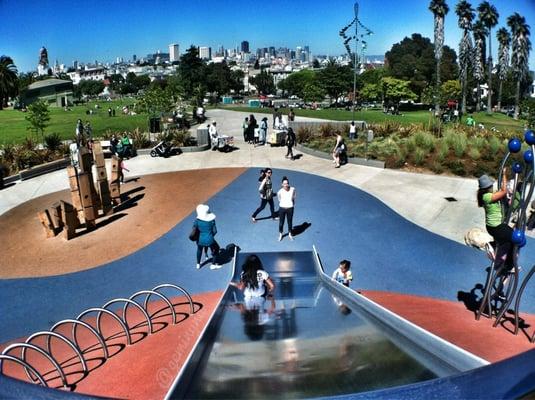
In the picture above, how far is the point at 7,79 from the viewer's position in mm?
8188

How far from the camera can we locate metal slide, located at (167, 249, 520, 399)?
3832 millimetres

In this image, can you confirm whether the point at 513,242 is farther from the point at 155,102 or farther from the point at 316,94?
the point at 316,94

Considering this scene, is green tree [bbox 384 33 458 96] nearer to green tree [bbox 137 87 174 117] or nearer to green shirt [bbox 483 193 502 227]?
green shirt [bbox 483 193 502 227]

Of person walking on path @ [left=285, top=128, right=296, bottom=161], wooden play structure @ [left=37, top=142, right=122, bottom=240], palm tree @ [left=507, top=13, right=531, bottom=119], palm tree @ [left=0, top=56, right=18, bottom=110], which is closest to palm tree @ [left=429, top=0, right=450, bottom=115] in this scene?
palm tree @ [left=507, top=13, right=531, bottom=119]

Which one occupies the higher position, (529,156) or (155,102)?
(155,102)

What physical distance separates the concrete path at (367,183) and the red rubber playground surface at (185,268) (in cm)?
59

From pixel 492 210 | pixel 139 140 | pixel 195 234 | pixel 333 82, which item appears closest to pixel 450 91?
pixel 492 210

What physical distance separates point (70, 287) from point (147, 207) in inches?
168

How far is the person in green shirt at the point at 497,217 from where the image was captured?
23.1 ft

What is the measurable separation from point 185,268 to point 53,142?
10.4 m

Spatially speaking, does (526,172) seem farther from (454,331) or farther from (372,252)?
(372,252)

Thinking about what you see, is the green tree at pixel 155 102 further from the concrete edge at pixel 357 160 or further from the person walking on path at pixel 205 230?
the person walking on path at pixel 205 230

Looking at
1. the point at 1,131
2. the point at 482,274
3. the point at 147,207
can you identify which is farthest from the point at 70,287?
the point at 1,131

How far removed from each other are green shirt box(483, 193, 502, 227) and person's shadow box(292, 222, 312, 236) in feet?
14.8
